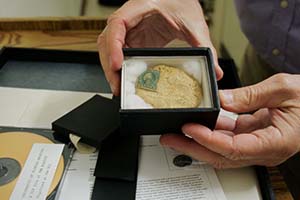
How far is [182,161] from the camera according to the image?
0.49 meters

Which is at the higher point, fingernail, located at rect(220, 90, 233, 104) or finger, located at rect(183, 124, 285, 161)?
fingernail, located at rect(220, 90, 233, 104)

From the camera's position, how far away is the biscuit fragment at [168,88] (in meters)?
0.41

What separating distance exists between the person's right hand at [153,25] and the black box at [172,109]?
2.5 inches

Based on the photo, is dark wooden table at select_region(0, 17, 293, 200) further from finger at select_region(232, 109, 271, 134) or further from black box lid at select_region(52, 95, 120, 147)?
finger at select_region(232, 109, 271, 134)

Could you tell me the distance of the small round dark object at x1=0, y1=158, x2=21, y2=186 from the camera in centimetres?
45

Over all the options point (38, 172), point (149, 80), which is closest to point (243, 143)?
point (149, 80)

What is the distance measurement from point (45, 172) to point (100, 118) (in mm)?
103

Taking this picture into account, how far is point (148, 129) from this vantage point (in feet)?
1.40

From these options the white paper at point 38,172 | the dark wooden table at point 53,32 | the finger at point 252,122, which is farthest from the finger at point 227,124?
the dark wooden table at point 53,32

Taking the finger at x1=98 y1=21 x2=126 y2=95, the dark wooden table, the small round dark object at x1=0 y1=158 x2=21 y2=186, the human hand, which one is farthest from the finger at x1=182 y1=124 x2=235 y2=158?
the dark wooden table

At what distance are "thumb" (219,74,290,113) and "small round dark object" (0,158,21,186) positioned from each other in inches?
10.7

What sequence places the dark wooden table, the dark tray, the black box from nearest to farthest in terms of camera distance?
the black box, the dark tray, the dark wooden table

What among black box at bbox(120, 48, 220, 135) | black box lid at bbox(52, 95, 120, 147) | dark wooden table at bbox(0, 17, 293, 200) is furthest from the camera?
dark wooden table at bbox(0, 17, 293, 200)

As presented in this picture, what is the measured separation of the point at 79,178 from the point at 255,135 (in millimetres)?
225
